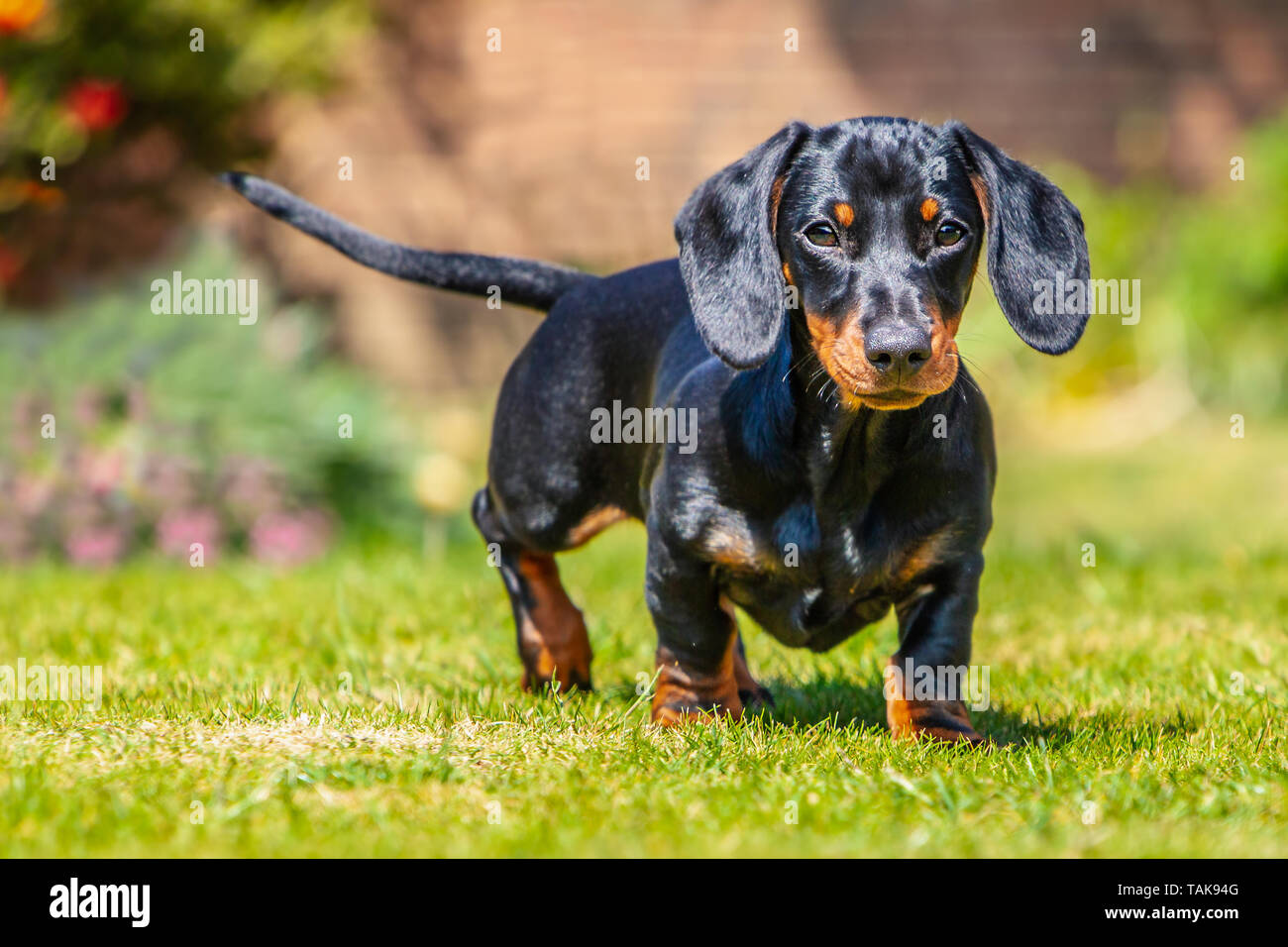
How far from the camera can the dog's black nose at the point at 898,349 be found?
269 cm

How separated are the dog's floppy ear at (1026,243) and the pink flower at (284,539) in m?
3.80

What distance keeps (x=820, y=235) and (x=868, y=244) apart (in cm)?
11

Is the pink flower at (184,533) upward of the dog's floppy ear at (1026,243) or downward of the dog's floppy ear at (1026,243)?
downward

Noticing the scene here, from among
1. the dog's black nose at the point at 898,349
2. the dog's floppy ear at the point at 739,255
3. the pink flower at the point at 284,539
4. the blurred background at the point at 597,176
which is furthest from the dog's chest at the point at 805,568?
the blurred background at the point at 597,176

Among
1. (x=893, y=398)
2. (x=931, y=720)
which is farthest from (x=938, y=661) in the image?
(x=893, y=398)

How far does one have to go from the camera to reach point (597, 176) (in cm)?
958

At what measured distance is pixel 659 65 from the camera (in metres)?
9.62

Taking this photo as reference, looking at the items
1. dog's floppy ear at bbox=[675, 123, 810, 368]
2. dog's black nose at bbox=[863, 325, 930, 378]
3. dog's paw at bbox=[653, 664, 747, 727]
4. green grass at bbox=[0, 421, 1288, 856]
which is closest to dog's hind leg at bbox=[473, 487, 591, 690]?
green grass at bbox=[0, 421, 1288, 856]

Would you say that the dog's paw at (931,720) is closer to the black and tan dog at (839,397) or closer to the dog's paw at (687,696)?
the black and tan dog at (839,397)

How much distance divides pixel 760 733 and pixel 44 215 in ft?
18.5

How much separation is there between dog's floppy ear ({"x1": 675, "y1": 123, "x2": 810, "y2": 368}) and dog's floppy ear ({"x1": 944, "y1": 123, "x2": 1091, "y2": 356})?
0.37 m

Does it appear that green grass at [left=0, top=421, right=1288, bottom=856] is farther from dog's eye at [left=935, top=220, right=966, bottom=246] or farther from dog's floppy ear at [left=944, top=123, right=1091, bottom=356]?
dog's eye at [left=935, top=220, right=966, bottom=246]

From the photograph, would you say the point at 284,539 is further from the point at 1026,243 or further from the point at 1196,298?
the point at 1196,298

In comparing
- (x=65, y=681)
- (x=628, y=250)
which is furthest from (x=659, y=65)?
(x=65, y=681)
